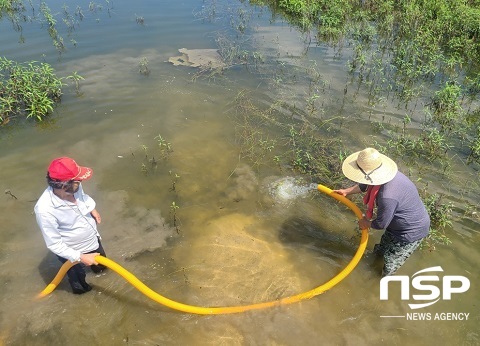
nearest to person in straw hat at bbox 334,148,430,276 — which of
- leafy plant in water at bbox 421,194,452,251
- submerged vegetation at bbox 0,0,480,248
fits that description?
leafy plant in water at bbox 421,194,452,251

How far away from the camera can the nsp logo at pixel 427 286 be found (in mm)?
5215

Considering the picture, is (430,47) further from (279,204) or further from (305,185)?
(279,204)

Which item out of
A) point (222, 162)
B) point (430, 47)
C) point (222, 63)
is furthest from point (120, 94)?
point (430, 47)

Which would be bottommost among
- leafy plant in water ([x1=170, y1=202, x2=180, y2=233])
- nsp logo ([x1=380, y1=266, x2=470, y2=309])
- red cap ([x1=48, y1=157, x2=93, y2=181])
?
nsp logo ([x1=380, y1=266, x2=470, y2=309])

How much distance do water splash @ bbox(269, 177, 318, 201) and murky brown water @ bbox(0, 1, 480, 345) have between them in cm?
13

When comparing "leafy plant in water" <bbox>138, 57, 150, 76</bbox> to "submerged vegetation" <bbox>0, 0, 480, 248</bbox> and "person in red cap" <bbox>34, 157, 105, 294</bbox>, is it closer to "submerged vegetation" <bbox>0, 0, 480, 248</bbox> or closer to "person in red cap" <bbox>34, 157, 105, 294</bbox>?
"submerged vegetation" <bbox>0, 0, 480, 248</bbox>

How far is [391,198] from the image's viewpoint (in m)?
4.23

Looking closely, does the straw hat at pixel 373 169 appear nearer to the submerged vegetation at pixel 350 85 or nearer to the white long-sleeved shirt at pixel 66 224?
the submerged vegetation at pixel 350 85

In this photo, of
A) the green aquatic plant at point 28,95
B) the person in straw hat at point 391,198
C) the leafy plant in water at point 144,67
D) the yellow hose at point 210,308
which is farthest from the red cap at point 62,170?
the leafy plant in water at point 144,67

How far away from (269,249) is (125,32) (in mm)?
9866

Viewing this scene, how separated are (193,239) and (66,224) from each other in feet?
7.54

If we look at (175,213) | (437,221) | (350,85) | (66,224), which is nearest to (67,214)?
(66,224)

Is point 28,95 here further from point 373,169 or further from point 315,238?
point 373,169

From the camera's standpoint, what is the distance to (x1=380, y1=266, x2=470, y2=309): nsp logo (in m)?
5.21
